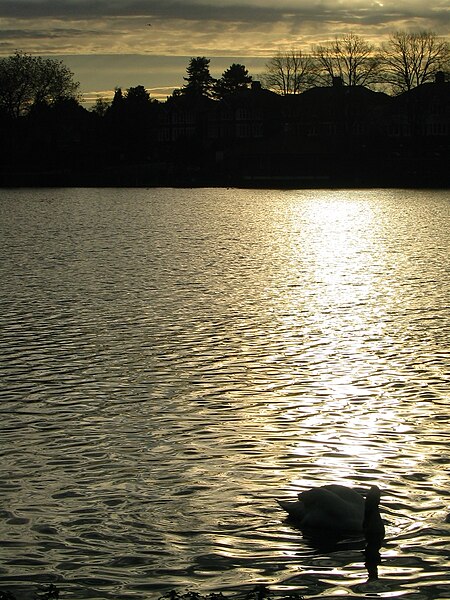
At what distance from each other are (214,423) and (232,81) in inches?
7094

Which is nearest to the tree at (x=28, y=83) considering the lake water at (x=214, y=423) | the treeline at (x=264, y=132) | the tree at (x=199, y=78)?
the treeline at (x=264, y=132)

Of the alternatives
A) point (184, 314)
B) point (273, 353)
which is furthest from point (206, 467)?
point (184, 314)

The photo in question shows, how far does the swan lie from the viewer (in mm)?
9906

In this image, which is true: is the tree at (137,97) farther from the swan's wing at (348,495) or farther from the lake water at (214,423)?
the swan's wing at (348,495)

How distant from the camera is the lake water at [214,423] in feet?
31.7

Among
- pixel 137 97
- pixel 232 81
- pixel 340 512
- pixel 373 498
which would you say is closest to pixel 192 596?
pixel 373 498

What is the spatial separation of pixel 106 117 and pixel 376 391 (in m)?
135

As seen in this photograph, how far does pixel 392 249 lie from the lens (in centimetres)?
4234

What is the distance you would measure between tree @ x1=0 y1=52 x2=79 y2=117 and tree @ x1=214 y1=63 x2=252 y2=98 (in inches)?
1762

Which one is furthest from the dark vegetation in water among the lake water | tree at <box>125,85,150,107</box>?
tree at <box>125,85,150,107</box>

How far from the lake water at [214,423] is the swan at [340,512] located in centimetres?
18

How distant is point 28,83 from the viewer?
485 feet

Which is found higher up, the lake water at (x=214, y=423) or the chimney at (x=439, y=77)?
the chimney at (x=439, y=77)

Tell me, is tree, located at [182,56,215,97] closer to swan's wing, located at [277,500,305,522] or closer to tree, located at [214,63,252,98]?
tree, located at [214,63,252,98]
